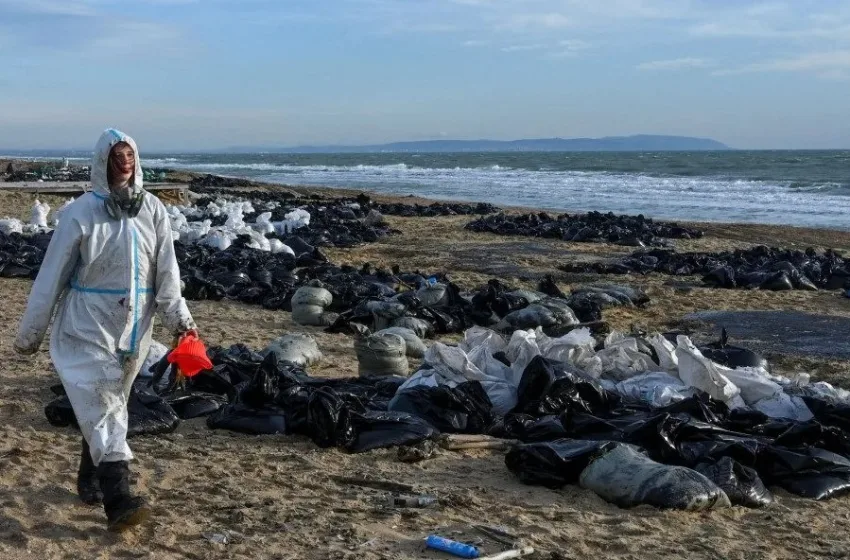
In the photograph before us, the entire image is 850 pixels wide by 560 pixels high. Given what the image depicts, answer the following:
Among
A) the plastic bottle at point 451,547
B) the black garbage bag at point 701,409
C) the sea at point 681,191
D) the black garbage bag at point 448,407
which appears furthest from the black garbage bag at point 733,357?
the sea at point 681,191

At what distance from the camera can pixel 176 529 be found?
4.02 meters

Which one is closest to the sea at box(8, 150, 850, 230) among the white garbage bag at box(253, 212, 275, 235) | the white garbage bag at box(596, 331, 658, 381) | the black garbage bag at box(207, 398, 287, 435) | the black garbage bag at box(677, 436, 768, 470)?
the white garbage bag at box(253, 212, 275, 235)

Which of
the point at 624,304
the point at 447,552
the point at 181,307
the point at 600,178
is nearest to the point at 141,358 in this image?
the point at 181,307

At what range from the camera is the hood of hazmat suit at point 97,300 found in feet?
12.4

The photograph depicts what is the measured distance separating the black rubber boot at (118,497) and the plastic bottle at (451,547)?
117 cm

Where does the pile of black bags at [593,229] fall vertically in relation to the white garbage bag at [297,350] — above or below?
above

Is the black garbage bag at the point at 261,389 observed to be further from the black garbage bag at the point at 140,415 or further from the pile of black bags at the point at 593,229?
the pile of black bags at the point at 593,229

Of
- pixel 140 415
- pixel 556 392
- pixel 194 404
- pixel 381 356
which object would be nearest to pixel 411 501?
pixel 556 392

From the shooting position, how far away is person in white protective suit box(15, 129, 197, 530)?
3.77 m

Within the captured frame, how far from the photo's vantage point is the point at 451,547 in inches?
152

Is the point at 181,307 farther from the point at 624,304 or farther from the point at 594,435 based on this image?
the point at 624,304

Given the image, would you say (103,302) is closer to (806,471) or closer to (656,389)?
(806,471)

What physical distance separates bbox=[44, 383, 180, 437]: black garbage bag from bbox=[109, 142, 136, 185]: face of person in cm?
203

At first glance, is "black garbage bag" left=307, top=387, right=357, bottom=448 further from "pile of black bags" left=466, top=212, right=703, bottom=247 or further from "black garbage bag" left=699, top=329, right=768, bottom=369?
"pile of black bags" left=466, top=212, right=703, bottom=247
